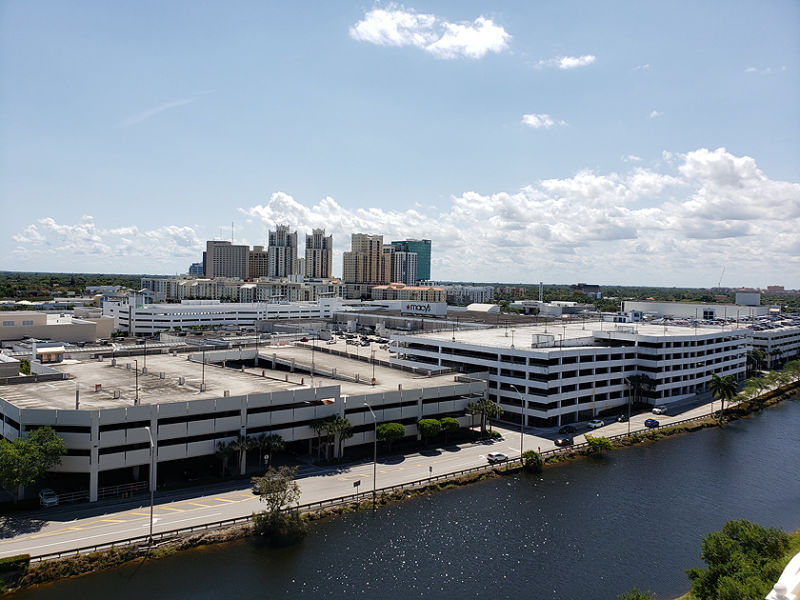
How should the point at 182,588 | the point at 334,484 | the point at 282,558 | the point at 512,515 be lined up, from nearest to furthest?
the point at 182,588 → the point at 282,558 → the point at 512,515 → the point at 334,484

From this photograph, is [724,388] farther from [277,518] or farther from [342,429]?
[277,518]

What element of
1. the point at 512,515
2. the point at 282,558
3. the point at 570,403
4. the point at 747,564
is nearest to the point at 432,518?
the point at 512,515

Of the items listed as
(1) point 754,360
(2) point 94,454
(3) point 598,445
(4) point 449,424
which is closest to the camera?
(2) point 94,454

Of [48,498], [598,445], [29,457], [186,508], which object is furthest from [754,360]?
[29,457]

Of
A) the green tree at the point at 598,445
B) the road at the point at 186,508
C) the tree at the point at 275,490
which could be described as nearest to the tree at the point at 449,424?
the road at the point at 186,508

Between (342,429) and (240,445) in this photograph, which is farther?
(342,429)

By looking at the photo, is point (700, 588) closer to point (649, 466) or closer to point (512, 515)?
point (512, 515)

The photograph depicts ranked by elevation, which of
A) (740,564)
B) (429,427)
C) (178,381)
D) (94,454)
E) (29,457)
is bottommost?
(740,564)
